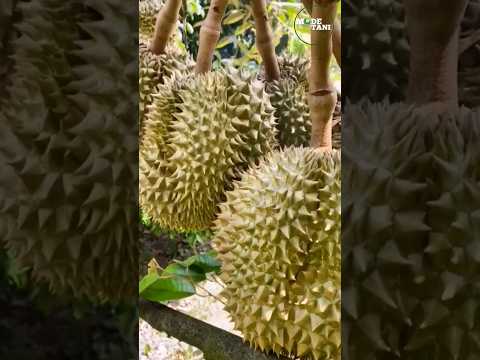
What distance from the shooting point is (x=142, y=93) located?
79 centimetres

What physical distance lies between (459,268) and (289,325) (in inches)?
7.4

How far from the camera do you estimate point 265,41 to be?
670mm

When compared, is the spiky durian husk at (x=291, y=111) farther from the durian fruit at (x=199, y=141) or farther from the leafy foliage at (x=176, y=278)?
the leafy foliage at (x=176, y=278)

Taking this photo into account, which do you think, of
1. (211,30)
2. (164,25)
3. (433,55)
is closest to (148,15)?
(164,25)

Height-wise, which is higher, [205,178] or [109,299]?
[205,178]

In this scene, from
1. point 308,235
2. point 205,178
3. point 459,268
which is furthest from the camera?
point 205,178

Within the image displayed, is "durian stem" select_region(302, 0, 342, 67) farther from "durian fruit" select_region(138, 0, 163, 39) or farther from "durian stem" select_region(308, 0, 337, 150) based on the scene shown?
"durian fruit" select_region(138, 0, 163, 39)

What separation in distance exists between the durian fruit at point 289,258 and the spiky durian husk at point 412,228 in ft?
0.14

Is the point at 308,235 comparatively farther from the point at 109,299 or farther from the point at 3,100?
the point at 3,100

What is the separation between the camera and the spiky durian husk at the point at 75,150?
639 mm

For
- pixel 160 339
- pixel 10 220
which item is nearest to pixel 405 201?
pixel 160 339

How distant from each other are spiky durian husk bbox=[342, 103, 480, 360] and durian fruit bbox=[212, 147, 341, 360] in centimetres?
4

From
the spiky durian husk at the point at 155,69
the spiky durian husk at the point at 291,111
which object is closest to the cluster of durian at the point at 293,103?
the spiky durian husk at the point at 291,111

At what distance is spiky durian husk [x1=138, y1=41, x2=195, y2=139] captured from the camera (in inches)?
30.0
